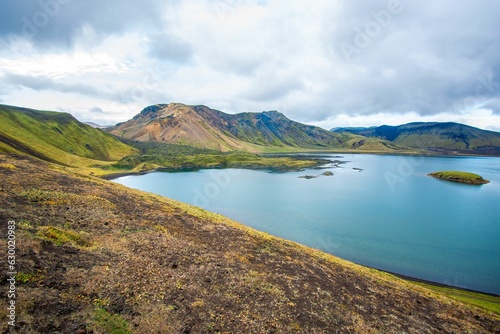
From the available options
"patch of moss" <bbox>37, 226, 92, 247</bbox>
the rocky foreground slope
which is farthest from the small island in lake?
"patch of moss" <bbox>37, 226, 92, 247</bbox>

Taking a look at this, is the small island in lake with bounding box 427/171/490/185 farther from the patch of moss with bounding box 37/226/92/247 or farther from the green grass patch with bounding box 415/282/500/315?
the patch of moss with bounding box 37/226/92/247

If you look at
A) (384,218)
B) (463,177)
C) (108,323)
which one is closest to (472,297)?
(384,218)

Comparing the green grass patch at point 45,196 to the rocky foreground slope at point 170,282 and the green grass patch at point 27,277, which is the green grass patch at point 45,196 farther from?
the green grass patch at point 27,277

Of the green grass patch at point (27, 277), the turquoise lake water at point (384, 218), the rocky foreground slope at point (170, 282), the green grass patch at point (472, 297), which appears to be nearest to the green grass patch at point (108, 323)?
the rocky foreground slope at point (170, 282)

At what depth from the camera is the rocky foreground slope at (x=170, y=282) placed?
Result: 16.1m

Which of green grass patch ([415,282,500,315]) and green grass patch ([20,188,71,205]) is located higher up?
green grass patch ([20,188,71,205])

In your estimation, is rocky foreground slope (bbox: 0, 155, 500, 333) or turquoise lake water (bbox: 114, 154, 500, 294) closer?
rocky foreground slope (bbox: 0, 155, 500, 333)

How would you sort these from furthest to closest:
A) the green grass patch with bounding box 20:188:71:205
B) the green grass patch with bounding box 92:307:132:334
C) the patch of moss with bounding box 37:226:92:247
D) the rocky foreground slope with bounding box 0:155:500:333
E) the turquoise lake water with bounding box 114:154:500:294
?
the turquoise lake water with bounding box 114:154:500:294 < the green grass patch with bounding box 20:188:71:205 < the patch of moss with bounding box 37:226:92:247 < the rocky foreground slope with bounding box 0:155:500:333 < the green grass patch with bounding box 92:307:132:334

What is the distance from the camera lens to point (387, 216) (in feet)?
286

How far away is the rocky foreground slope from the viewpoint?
52.7ft

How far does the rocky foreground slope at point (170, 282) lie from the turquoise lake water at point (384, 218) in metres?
27.6

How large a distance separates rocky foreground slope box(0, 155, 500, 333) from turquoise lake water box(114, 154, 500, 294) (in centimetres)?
2756

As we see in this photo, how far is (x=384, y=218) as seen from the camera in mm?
84812

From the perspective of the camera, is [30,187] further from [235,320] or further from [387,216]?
[387,216]
